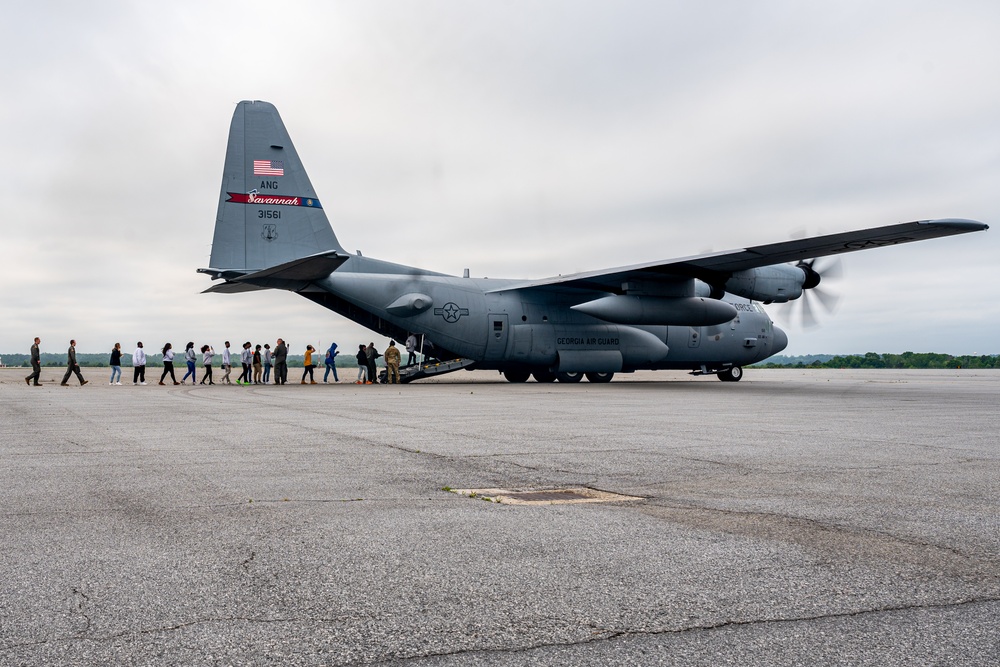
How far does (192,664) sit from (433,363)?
86.3ft

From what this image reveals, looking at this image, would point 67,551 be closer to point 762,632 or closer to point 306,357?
point 762,632

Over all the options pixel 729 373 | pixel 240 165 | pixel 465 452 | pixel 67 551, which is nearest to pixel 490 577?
pixel 67 551

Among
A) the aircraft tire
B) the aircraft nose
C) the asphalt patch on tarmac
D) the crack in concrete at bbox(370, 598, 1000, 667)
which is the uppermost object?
the aircraft nose

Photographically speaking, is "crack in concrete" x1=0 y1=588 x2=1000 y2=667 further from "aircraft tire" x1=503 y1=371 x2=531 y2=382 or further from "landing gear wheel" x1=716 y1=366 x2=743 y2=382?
"landing gear wheel" x1=716 y1=366 x2=743 y2=382

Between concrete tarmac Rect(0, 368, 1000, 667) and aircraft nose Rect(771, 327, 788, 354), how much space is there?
2475cm

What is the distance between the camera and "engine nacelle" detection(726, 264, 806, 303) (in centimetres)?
2762

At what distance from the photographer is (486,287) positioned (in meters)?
28.9

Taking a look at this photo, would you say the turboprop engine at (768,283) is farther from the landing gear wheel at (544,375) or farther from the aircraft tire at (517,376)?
the aircraft tire at (517,376)

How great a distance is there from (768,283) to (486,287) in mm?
9828

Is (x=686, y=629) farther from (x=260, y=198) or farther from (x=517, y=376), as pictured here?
(x=517, y=376)

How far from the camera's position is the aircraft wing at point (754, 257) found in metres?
20.6

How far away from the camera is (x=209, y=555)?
4281 millimetres

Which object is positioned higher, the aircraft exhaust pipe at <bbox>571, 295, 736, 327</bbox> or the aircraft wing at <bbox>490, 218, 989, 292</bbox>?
the aircraft wing at <bbox>490, 218, 989, 292</bbox>

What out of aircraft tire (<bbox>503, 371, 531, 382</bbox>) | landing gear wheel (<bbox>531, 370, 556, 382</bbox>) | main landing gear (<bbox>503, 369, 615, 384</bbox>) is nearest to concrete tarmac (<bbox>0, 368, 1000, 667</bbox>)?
main landing gear (<bbox>503, 369, 615, 384</bbox>)
